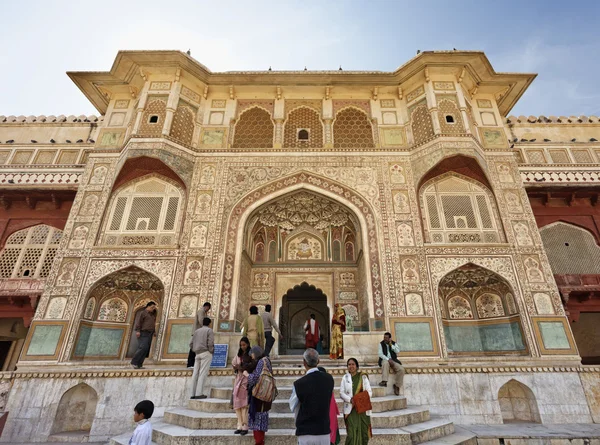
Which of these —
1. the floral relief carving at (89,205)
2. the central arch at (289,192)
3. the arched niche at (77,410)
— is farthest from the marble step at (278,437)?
the floral relief carving at (89,205)

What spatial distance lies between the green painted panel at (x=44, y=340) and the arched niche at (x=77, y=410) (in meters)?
1.16

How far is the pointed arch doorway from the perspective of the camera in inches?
408

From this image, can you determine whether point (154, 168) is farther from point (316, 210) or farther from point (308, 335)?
point (308, 335)

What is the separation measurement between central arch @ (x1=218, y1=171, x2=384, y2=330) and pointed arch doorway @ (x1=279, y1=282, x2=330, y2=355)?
1498mm

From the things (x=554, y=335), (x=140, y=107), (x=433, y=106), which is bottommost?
(x=554, y=335)

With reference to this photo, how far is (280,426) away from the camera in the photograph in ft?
15.0

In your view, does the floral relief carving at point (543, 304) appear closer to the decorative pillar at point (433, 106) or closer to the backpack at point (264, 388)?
the decorative pillar at point (433, 106)

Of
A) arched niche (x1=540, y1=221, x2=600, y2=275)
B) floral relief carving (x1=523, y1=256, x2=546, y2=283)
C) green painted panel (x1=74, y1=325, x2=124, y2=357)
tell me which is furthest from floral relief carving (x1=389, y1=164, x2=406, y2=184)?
green painted panel (x1=74, y1=325, x2=124, y2=357)

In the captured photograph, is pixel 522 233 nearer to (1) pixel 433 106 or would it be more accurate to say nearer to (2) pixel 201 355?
(1) pixel 433 106

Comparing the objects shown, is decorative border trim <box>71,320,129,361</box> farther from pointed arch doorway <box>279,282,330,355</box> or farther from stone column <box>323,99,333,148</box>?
stone column <box>323,99,333,148</box>

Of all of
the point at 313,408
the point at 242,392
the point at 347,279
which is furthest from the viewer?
the point at 347,279

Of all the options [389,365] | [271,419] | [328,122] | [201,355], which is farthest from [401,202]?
[271,419]

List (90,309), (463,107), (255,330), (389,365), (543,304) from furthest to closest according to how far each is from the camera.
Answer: (463,107), (90,309), (543,304), (389,365), (255,330)

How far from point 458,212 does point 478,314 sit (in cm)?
270
